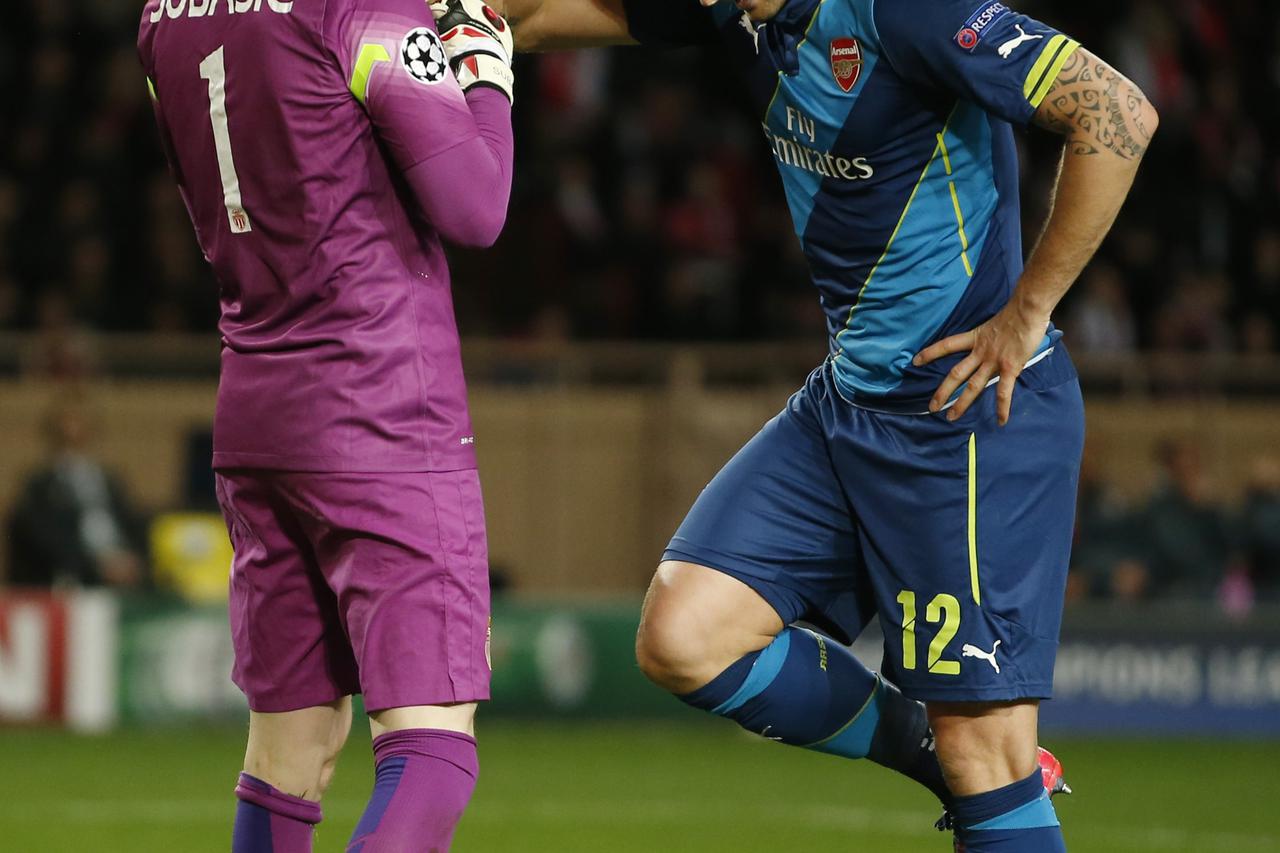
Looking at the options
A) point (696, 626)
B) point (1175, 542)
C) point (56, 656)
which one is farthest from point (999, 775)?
point (1175, 542)

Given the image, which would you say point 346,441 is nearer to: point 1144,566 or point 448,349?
point 448,349

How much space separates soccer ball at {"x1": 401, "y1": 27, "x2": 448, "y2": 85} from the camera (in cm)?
339

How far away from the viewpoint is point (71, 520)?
10773 mm

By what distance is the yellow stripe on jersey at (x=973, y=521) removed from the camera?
159 inches

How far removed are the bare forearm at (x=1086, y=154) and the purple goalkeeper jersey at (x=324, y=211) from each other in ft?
3.49

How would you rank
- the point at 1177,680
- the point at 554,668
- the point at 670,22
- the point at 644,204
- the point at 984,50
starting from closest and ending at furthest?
the point at 984,50, the point at 670,22, the point at 554,668, the point at 1177,680, the point at 644,204

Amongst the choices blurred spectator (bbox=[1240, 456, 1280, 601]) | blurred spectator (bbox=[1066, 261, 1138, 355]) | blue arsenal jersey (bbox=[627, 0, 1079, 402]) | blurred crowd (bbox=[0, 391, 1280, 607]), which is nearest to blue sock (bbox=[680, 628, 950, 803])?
blue arsenal jersey (bbox=[627, 0, 1079, 402])

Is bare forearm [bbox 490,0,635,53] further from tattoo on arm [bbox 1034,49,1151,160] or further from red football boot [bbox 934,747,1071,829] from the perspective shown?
red football boot [bbox 934,747,1071,829]

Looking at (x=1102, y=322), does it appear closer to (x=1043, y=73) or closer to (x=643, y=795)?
(x=643, y=795)

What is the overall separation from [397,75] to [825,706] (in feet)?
5.63

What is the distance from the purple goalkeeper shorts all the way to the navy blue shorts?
86 cm

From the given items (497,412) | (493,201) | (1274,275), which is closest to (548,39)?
(493,201)

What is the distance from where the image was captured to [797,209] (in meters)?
4.26

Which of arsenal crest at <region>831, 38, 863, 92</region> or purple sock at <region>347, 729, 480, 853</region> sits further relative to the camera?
arsenal crest at <region>831, 38, 863, 92</region>
